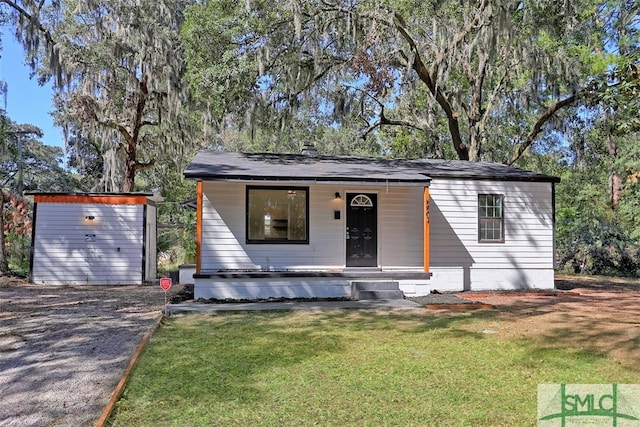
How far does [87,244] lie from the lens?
498 inches

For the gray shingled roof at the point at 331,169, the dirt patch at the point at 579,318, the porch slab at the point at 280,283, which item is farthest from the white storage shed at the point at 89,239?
the dirt patch at the point at 579,318

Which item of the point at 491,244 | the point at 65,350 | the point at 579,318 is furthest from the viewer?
the point at 491,244

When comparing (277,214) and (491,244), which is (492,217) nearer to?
(491,244)

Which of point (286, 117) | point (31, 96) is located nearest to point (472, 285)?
point (286, 117)

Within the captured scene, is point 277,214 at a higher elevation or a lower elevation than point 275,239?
higher

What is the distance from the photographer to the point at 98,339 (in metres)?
6.03

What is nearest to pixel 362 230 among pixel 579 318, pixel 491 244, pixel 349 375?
pixel 491 244

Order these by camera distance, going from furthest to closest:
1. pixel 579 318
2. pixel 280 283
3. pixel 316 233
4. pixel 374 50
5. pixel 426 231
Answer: pixel 374 50
pixel 316 233
pixel 426 231
pixel 280 283
pixel 579 318

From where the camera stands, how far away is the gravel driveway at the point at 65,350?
3688 mm

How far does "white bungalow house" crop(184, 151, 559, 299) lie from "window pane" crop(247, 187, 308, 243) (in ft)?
0.07

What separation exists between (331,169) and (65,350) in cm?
666

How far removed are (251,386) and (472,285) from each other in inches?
327

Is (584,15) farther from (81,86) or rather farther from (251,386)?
(81,86)

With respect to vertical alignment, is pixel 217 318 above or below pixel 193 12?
below
